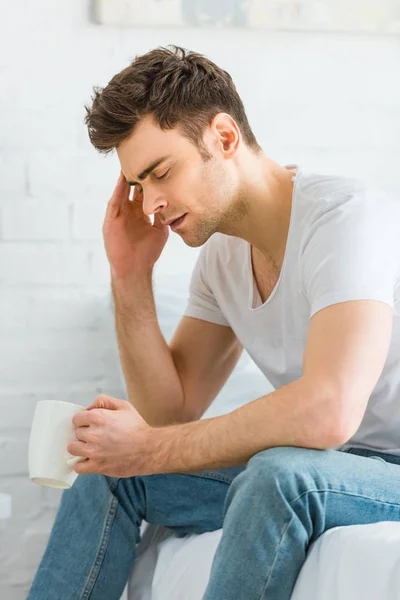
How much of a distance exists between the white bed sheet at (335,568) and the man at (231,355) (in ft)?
0.10

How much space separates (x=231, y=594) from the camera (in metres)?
1.05

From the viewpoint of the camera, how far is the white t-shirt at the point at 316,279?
4.04 feet

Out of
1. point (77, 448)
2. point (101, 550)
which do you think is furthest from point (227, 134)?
point (101, 550)

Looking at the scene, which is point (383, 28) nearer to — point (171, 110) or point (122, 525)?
point (171, 110)

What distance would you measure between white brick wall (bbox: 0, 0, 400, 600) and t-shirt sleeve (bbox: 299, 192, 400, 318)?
0.73 meters

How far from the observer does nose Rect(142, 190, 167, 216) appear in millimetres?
1413

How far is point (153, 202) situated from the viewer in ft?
4.65

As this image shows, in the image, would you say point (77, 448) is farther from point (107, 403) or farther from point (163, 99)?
point (163, 99)

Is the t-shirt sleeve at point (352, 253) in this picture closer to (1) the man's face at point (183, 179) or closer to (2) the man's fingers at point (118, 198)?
(1) the man's face at point (183, 179)

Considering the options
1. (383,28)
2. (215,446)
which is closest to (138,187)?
(215,446)

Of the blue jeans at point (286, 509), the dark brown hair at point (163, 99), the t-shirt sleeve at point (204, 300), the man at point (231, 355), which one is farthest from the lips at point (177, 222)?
the blue jeans at point (286, 509)

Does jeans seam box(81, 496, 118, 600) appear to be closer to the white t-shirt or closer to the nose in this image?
the white t-shirt

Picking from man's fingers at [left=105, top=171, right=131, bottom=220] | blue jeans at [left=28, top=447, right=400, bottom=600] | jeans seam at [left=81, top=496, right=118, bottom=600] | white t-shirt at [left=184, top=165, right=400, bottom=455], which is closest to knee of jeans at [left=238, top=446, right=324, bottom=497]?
blue jeans at [left=28, top=447, right=400, bottom=600]

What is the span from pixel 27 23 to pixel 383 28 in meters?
0.79
